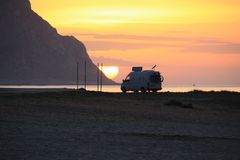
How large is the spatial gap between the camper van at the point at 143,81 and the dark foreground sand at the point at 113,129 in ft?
53.5

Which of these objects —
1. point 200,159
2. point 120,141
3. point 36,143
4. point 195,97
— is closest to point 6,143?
point 36,143

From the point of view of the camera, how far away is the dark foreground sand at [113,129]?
19.0 m

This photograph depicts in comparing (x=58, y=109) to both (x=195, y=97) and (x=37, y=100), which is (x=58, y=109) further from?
(x=195, y=97)

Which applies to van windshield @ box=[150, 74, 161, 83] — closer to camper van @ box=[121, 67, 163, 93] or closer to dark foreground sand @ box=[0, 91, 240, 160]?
camper van @ box=[121, 67, 163, 93]

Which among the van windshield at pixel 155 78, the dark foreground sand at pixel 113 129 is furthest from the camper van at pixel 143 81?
the dark foreground sand at pixel 113 129

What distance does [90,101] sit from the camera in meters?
40.0

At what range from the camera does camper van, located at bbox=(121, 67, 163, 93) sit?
191 ft

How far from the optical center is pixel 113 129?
24.9m

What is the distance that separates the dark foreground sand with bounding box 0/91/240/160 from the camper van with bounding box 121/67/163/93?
16.3 meters

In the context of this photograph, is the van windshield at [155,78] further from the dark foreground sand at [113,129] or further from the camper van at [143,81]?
the dark foreground sand at [113,129]

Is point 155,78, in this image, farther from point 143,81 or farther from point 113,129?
point 113,129

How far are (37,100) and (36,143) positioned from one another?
18.3 m

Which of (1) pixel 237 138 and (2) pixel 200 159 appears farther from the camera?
(1) pixel 237 138

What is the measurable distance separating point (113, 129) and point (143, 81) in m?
33.7
